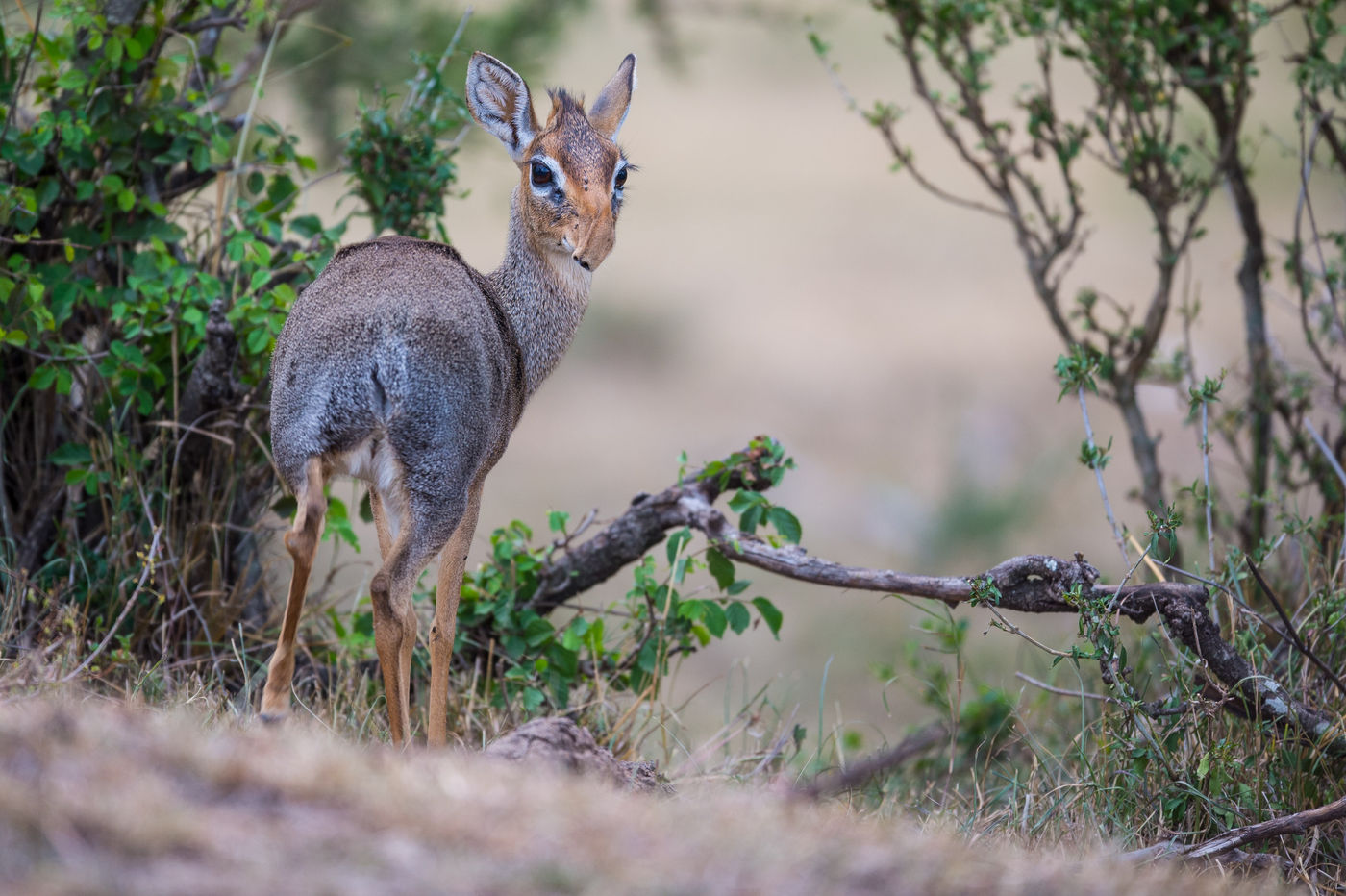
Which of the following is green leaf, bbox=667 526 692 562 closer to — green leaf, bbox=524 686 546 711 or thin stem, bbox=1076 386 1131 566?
green leaf, bbox=524 686 546 711

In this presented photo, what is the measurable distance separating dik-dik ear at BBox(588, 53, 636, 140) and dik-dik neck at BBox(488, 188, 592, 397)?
0.53 m

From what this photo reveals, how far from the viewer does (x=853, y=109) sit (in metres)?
6.88

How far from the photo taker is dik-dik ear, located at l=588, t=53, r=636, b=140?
16.3ft

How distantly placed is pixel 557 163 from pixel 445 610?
161 cm

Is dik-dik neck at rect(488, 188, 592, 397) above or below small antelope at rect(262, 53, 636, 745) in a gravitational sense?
above

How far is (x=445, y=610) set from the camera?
4297mm

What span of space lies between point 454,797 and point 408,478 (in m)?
1.39

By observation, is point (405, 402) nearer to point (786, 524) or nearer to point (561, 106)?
point (561, 106)

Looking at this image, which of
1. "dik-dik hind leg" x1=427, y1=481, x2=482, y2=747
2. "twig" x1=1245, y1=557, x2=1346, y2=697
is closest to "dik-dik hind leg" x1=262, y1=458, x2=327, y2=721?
"dik-dik hind leg" x1=427, y1=481, x2=482, y2=747

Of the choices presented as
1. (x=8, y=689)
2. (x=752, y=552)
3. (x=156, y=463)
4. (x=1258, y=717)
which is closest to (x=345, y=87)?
(x=156, y=463)

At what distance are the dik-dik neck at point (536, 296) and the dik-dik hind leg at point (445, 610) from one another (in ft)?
1.99

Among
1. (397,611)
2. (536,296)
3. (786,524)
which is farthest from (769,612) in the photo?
(397,611)

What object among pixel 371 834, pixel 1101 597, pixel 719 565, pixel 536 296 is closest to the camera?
pixel 371 834

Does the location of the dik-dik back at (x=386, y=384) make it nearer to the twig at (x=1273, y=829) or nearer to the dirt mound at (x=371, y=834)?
the dirt mound at (x=371, y=834)
